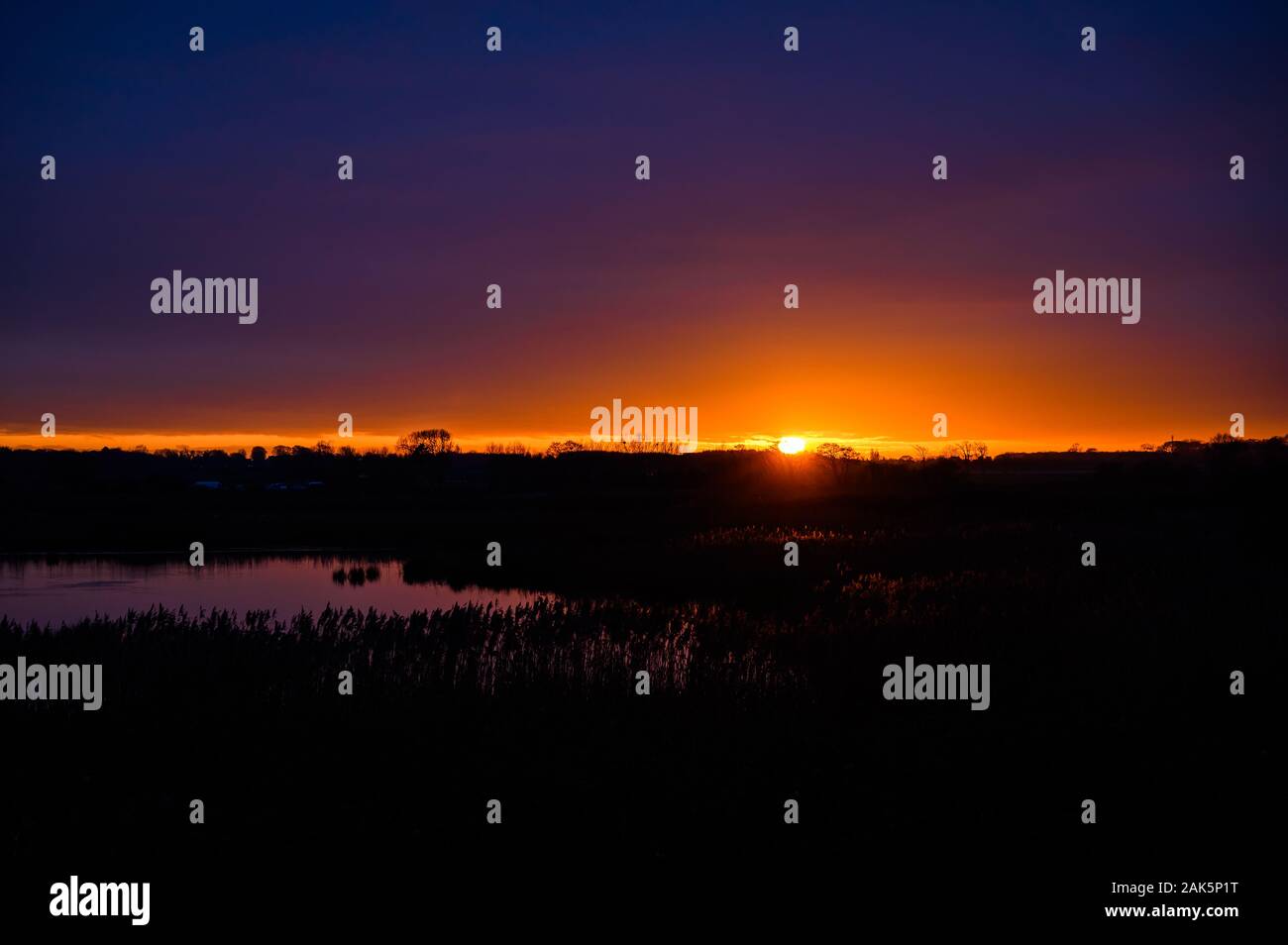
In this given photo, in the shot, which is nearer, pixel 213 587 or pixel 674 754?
pixel 674 754

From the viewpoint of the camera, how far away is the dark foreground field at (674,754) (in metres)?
8.24

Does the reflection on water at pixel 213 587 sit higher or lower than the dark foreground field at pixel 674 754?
higher

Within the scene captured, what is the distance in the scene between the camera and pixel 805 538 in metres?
39.2

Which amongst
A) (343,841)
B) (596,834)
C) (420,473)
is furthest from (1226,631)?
(420,473)

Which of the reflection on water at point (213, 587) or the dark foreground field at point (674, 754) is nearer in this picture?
the dark foreground field at point (674, 754)

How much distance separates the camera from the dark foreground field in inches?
324

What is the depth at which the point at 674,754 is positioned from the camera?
35.5 feet

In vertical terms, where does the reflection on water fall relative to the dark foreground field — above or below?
above

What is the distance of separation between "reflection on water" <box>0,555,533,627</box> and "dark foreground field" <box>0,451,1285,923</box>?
11152 millimetres

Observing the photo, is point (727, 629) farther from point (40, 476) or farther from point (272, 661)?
point (40, 476)

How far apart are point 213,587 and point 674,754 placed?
28984 mm

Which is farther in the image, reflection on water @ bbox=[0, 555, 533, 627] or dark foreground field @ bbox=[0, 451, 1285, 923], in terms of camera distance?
reflection on water @ bbox=[0, 555, 533, 627]

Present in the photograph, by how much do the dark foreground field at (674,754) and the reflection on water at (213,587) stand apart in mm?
11152

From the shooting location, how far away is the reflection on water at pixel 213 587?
29969 mm
